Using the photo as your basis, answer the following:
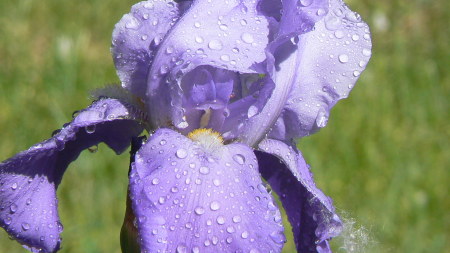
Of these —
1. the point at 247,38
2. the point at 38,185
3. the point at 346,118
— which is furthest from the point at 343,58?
the point at 346,118

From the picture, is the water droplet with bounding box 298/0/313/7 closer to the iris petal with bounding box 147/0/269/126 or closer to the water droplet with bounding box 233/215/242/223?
the iris petal with bounding box 147/0/269/126

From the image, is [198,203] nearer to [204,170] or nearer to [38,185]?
[204,170]

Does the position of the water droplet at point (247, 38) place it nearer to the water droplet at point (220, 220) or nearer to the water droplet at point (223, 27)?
the water droplet at point (223, 27)

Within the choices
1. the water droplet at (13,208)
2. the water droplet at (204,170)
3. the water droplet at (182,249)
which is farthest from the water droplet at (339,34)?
the water droplet at (13,208)

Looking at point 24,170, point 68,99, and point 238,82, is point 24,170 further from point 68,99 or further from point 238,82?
point 68,99

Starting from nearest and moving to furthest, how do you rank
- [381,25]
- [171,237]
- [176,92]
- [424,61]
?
[171,237] < [176,92] < [424,61] < [381,25]

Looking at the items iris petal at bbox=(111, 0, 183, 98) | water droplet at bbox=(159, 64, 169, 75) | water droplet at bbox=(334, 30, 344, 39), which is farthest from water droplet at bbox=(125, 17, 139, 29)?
water droplet at bbox=(334, 30, 344, 39)

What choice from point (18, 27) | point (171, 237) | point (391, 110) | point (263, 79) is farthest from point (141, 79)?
point (18, 27)
